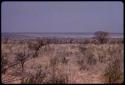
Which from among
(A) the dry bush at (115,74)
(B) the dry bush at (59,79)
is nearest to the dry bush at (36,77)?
(B) the dry bush at (59,79)

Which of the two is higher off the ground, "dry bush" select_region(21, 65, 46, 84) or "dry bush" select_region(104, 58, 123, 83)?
"dry bush" select_region(104, 58, 123, 83)

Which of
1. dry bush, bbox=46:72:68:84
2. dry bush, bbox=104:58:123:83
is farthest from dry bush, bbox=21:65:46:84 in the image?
dry bush, bbox=104:58:123:83

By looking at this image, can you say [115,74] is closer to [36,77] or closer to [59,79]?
[59,79]

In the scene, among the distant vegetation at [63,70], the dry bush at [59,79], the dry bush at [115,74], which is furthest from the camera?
the distant vegetation at [63,70]

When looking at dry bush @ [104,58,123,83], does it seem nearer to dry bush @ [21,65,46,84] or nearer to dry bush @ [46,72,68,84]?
dry bush @ [46,72,68,84]

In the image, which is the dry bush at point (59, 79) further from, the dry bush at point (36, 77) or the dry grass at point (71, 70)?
the dry bush at point (36, 77)

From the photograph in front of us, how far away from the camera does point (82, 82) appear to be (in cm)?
516

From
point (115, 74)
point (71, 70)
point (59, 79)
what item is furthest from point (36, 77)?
point (115, 74)

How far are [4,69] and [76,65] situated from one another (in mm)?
1716

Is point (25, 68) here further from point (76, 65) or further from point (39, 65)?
point (76, 65)

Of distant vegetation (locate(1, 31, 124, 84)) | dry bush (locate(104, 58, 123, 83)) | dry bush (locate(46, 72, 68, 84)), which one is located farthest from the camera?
distant vegetation (locate(1, 31, 124, 84))

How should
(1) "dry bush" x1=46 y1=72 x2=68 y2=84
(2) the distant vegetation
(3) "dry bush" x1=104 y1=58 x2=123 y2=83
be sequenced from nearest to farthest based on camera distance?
(3) "dry bush" x1=104 y1=58 x2=123 y2=83 < (1) "dry bush" x1=46 y1=72 x2=68 y2=84 < (2) the distant vegetation

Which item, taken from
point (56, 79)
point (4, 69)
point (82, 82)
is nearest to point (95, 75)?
point (82, 82)

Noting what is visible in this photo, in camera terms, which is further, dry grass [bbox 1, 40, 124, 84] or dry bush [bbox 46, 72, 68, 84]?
dry grass [bbox 1, 40, 124, 84]
